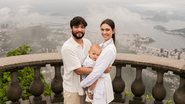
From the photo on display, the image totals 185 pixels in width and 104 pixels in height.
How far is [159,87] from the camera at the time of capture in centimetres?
561

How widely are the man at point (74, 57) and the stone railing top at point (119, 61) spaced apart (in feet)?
4.51

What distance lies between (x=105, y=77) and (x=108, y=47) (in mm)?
436

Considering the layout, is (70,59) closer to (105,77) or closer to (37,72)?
(105,77)

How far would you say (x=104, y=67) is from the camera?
4008mm

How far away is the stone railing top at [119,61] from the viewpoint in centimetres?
525

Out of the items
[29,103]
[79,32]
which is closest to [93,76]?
[79,32]

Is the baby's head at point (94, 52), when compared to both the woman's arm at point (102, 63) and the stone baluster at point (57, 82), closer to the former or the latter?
the woman's arm at point (102, 63)

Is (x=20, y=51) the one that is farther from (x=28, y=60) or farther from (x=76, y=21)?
(x=76, y=21)

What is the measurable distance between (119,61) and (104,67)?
192 cm

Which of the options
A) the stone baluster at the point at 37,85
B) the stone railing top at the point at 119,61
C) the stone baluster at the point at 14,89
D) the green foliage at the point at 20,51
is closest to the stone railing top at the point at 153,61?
the stone railing top at the point at 119,61

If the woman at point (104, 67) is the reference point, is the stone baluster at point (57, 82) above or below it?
below

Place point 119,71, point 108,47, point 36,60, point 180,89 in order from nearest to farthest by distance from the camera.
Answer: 1. point 108,47
2. point 180,89
3. point 36,60
4. point 119,71

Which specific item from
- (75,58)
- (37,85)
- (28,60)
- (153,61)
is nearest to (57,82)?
(37,85)

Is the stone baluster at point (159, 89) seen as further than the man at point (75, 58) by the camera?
Yes
